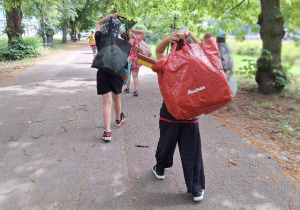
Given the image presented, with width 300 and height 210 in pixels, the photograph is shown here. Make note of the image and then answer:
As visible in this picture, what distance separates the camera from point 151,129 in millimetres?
4652

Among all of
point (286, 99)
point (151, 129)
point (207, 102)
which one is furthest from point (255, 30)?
point (207, 102)

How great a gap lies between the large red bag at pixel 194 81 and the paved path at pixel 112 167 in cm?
107

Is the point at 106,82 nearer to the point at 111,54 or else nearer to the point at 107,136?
the point at 111,54

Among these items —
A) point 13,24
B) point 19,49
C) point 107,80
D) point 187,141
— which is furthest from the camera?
point 13,24

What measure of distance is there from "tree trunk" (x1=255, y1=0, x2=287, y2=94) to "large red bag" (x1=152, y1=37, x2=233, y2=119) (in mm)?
6642

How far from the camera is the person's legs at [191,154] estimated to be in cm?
262

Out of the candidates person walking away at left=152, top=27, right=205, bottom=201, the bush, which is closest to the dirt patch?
person walking away at left=152, top=27, right=205, bottom=201

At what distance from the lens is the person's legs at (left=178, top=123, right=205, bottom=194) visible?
103 inches

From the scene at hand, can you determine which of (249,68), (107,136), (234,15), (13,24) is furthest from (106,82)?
(13,24)

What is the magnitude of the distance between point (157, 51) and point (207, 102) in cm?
83

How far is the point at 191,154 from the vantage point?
2641 mm

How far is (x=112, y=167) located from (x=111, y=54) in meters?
1.48

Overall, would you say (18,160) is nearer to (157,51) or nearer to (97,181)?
(97,181)

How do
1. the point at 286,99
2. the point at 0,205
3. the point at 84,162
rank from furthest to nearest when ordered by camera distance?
the point at 286,99, the point at 84,162, the point at 0,205
